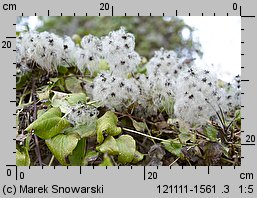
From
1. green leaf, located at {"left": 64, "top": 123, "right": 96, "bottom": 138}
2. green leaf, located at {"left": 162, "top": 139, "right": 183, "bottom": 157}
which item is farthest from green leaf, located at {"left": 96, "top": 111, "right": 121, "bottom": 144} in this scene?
green leaf, located at {"left": 162, "top": 139, "right": 183, "bottom": 157}

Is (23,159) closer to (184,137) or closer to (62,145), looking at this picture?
(62,145)

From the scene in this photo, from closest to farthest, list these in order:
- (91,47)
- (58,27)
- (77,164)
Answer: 1. (77,164)
2. (91,47)
3. (58,27)

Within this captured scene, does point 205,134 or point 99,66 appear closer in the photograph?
point 205,134

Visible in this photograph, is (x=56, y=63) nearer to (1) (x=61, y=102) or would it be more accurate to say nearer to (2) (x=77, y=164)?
(1) (x=61, y=102)

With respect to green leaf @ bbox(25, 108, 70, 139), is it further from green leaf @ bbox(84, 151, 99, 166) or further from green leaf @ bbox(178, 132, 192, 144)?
green leaf @ bbox(178, 132, 192, 144)

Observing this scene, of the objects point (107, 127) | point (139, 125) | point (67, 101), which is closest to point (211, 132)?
point (139, 125)

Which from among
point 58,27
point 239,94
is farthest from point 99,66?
point 58,27

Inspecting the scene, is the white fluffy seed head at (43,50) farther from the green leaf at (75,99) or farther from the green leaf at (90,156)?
the green leaf at (90,156)
